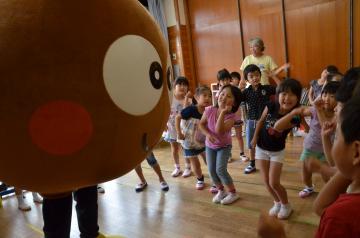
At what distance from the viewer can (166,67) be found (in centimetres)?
125

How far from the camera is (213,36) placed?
6.30 m

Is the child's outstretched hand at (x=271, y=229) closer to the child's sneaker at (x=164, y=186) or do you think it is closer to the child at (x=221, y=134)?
the child at (x=221, y=134)

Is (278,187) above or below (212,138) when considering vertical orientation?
below

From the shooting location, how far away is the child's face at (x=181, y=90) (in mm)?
3181

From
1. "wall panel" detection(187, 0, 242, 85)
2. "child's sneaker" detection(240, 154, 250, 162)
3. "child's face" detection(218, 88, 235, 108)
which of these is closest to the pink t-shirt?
"child's face" detection(218, 88, 235, 108)

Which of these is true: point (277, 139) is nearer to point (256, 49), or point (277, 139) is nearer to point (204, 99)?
point (204, 99)

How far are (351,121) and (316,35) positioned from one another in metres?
4.80

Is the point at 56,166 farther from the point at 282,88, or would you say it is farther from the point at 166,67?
the point at 282,88

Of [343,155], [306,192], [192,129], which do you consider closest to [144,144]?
[343,155]

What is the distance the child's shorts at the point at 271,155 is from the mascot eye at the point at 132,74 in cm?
134

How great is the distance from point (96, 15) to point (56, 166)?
19.6 inches

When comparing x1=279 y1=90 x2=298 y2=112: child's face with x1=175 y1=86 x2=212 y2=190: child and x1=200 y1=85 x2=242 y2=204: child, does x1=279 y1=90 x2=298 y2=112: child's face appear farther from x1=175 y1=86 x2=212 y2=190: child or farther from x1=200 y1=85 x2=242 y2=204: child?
x1=175 y1=86 x2=212 y2=190: child

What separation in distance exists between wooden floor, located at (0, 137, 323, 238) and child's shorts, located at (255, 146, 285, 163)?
46 centimetres

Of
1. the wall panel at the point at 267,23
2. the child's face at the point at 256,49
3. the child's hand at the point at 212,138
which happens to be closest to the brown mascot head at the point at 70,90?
the child's hand at the point at 212,138
